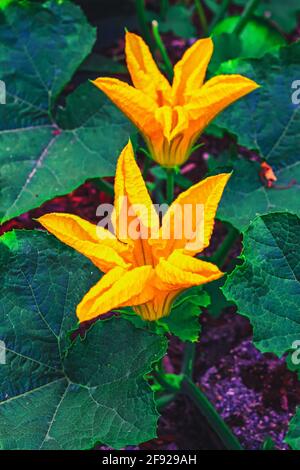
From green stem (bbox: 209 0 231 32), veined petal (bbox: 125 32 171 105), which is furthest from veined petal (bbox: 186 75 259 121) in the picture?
green stem (bbox: 209 0 231 32)

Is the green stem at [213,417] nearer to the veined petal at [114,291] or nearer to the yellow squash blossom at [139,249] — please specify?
the yellow squash blossom at [139,249]

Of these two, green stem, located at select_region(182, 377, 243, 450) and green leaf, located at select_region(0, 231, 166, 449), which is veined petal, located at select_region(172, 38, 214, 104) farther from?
green stem, located at select_region(182, 377, 243, 450)

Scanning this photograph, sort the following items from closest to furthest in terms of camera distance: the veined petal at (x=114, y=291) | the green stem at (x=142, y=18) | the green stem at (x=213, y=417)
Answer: the veined petal at (x=114, y=291) → the green stem at (x=213, y=417) → the green stem at (x=142, y=18)

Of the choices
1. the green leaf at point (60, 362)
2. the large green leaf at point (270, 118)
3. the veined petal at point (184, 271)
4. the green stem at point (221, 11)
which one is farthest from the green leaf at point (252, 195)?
the green stem at point (221, 11)

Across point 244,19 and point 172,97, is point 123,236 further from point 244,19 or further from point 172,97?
point 244,19

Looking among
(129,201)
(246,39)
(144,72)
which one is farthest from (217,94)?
(246,39)

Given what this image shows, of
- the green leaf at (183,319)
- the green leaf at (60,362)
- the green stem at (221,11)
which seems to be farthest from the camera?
the green stem at (221,11)

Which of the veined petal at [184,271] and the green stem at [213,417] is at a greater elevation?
the veined petal at [184,271]

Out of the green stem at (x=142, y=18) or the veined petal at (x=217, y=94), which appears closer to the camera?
the veined petal at (x=217, y=94)

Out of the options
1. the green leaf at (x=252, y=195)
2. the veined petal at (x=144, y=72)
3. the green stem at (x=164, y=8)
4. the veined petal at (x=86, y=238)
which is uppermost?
the veined petal at (x=144, y=72)
